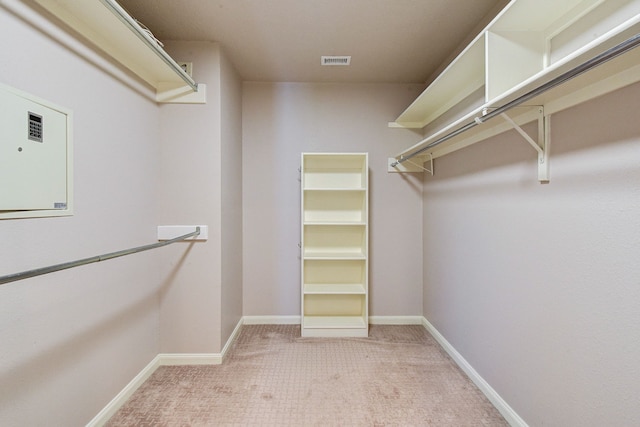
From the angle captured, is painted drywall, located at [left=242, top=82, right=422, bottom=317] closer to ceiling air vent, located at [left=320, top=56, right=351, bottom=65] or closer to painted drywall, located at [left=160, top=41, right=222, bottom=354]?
ceiling air vent, located at [left=320, top=56, right=351, bottom=65]

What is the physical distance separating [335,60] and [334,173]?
39.3 inches

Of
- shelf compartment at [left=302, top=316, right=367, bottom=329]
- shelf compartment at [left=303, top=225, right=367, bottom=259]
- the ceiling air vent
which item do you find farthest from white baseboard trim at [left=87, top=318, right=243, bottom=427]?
the ceiling air vent

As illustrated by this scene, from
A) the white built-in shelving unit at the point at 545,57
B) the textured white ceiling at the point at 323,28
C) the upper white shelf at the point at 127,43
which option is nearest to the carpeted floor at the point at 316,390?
the white built-in shelving unit at the point at 545,57

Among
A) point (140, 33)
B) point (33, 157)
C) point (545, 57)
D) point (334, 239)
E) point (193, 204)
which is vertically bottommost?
point (334, 239)

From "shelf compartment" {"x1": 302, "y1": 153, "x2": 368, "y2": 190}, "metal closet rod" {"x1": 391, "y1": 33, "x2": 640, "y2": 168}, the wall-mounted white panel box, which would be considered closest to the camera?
"metal closet rod" {"x1": 391, "y1": 33, "x2": 640, "y2": 168}

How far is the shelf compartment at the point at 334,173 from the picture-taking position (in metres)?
2.76

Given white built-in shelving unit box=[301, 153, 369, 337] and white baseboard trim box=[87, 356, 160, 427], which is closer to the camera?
white baseboard trim box=[87, 356, 160, 427]

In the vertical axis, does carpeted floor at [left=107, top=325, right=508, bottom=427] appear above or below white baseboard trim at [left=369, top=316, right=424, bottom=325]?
below

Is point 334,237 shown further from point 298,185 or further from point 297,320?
point 297,320

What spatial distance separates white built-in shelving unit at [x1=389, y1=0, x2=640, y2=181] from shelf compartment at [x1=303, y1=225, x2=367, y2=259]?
4.87 ft

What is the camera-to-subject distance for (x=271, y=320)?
2.84 m

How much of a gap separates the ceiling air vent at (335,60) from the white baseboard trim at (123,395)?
107 inches

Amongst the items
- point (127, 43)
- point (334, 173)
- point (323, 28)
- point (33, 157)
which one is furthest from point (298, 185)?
point (33, 157)

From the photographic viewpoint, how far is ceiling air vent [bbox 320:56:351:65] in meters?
2.34
